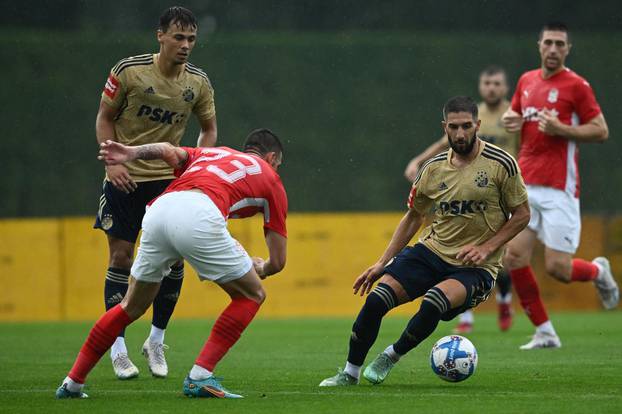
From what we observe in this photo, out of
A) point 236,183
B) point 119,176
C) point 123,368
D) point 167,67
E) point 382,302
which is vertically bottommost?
point 123,368

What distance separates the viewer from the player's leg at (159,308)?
8.23m

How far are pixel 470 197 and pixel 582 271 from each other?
336 centimetres

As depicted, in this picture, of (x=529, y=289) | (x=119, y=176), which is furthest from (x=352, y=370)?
(x=529, y=289)

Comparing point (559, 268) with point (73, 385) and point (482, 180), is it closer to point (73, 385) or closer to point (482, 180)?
point (482, 180)

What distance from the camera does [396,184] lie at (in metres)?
18.0

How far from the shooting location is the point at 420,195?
7.70m

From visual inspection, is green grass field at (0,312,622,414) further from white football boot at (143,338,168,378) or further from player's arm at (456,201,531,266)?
player's arm at (456,201,531,266)

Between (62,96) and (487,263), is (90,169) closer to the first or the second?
(62,96)

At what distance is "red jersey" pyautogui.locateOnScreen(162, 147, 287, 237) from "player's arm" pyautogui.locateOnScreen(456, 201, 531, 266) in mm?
1224

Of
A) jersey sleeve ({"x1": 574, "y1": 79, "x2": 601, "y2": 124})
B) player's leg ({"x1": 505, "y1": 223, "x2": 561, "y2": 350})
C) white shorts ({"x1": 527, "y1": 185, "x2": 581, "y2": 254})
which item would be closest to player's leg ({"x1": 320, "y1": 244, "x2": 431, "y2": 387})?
player's leg ({"x1": 505, "y1": 223, "x2": 561, "y2": 350})

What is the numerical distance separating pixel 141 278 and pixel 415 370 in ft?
8.55

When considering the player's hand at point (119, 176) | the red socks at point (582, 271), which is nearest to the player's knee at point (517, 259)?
the red socks at point (582, 271)

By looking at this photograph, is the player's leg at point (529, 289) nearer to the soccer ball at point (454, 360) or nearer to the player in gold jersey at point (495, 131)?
the player in gold jersey at point (495, 131)

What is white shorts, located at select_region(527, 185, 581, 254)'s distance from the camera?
33.9ft
